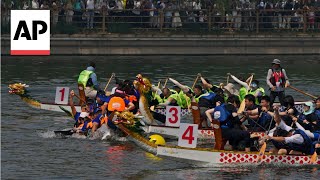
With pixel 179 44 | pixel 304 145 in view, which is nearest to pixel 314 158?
pixel 304 145

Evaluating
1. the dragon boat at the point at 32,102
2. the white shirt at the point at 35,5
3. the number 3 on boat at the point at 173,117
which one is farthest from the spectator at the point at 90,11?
the number 3 on boat at the point at 173,117

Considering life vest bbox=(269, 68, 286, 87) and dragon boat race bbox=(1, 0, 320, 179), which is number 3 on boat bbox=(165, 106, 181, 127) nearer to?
dragon boat race bbox=(1, 0, 320, 179)

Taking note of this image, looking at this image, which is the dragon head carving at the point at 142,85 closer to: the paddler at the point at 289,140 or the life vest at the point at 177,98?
the life vest at the point at 177,98

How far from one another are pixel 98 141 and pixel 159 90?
14.1 ft

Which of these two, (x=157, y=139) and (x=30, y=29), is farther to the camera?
(x=30, y=29)

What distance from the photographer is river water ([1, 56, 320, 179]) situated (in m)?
29.7

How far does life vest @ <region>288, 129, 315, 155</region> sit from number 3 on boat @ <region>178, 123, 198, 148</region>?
2381 mm

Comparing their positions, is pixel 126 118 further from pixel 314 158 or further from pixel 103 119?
pixel 314 158

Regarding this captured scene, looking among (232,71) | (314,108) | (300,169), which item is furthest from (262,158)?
(232,71)

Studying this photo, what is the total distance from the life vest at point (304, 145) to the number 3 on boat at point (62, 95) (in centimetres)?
1259

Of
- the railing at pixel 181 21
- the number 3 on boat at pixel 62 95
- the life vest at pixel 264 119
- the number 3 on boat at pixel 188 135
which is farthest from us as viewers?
the railing at pixel 181 21

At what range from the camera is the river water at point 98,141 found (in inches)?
1169

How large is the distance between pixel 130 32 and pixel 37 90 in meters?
14.0

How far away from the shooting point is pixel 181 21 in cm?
6225
